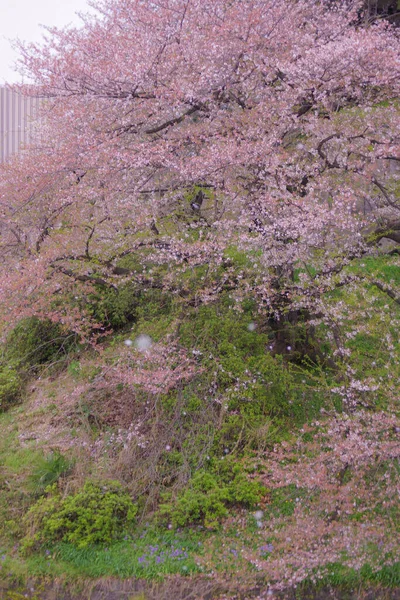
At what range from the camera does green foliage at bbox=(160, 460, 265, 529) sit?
14.4 ft

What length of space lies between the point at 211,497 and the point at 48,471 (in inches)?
68.2

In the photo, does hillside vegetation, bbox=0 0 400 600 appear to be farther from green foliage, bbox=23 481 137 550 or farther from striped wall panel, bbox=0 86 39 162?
striped wall panel, bbox=0 86 39 162

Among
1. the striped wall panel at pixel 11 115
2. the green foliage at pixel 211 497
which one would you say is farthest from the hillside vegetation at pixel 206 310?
the striped wall panel at pixel 11 115

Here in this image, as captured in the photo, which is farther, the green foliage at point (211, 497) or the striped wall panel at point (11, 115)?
the striped wall panel at point (11, 115)

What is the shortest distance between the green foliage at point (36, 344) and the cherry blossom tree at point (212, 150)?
139cm

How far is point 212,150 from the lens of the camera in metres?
5.09

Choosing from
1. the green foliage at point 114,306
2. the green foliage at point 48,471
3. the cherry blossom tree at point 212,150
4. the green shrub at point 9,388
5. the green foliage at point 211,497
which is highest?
the cherry blossom tree at point 212,150

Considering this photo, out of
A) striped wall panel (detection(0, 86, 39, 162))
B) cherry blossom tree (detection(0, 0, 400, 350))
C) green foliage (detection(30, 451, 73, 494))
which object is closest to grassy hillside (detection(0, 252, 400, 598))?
green foliage (detection(30, 451, 73, 494))

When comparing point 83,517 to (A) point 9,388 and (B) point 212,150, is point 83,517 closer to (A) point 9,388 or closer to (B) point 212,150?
(A) point 9,388

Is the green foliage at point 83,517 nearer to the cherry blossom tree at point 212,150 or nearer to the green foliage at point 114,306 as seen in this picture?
the cherry blossom tree at point 212,150

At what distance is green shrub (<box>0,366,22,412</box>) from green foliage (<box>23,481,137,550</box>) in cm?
268

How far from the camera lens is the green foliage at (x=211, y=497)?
4402mm

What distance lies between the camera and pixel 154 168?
6152 mm

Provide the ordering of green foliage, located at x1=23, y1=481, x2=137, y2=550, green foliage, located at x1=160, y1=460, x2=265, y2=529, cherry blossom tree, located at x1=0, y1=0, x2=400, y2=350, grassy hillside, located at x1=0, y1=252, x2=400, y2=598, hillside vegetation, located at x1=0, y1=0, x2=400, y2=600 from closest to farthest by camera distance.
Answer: grassy hillside, located at x1=0, y1=252, x2=400, y2=598 < hillside vegetation, located at x1=0, y1=0, x2=400, y2=600 < green foliage, located at x1=23, y1=481, x2=137, y2=550 < green foliage, located at x1=160, y1=460, x2=265, y2=529 < cherry blossom tree, located at x1=0, y1=0, x2=400, y2=350
